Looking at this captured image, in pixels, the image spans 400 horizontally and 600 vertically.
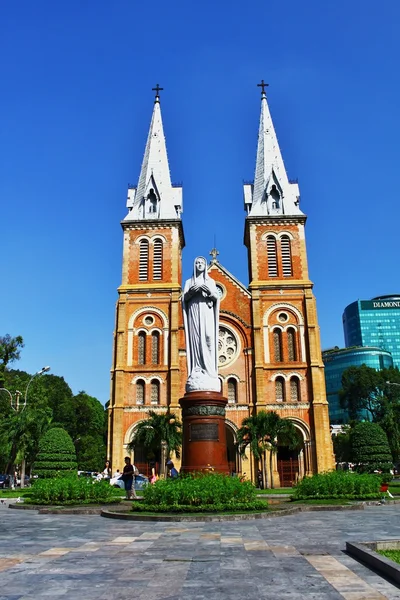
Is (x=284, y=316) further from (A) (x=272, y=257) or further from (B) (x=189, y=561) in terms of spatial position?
(B) (x=189, y=561)

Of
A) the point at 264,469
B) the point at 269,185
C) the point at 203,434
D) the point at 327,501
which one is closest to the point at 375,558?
the point at 203,434

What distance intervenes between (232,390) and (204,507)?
28.9 m

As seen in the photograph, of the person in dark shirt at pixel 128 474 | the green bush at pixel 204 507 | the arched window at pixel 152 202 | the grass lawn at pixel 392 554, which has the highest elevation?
the arched window at pixel 152 202

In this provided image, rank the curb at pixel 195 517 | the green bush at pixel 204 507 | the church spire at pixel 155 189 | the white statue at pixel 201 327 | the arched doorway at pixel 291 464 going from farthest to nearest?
the church spire at pixel 155 189 → the arched doorway at pixel 291 464 → the white statue at pixel 201 327 → the green bush at pixel 204 507 → the curb at pixel 195 517

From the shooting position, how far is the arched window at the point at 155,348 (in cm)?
4122

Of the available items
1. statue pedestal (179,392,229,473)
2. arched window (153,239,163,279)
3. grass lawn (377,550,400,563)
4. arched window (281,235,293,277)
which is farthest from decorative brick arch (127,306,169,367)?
grass lawn (377,550,400,563)

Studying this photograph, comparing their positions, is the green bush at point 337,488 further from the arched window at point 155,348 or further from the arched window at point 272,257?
the arched window at point 272,257

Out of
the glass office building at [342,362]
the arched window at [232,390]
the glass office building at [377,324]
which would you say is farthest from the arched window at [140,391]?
the glass office building at [377,324]

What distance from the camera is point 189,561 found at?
23.0ft

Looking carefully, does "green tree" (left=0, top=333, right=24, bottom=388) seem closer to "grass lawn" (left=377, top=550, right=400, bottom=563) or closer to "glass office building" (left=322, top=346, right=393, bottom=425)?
"grass lawn" (left=377, top=550, right=400, bottom=563)

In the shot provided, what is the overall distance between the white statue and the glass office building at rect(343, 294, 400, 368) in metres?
131

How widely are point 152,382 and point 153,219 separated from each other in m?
13.6

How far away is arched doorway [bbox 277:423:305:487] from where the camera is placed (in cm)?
3811

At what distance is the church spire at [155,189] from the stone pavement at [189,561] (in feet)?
120
